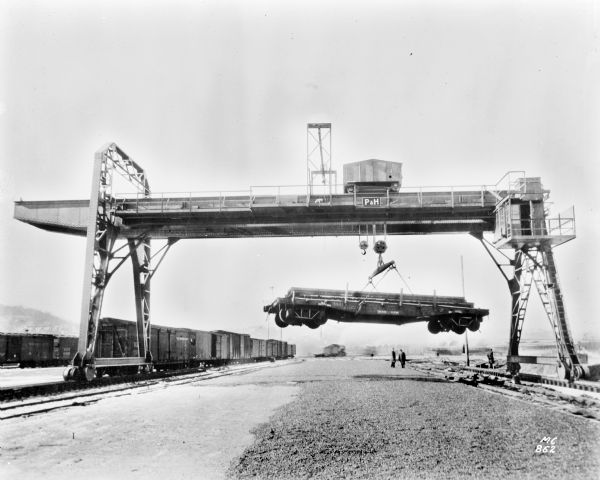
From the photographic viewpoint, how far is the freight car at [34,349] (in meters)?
26.7

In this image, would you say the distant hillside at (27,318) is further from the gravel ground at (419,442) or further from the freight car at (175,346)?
the gravel ground at (419,442)

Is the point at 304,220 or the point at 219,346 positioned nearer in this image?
the point at 304,220

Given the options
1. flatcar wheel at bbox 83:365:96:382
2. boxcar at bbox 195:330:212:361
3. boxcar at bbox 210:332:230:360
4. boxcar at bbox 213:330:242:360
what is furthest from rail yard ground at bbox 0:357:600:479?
boxcar at bbox 213:330:242:360

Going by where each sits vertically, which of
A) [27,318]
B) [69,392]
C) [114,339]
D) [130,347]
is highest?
[27,318]

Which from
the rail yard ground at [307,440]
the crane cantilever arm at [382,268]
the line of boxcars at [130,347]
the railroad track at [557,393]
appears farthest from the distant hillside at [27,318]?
the rail yard ground at [307,440]

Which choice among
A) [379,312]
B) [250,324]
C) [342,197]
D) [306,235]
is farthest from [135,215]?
[250,324]

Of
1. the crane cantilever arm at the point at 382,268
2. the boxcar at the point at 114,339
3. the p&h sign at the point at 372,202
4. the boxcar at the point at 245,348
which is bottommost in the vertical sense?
the boxcar at the point at 245,348

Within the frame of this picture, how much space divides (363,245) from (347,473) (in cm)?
1369

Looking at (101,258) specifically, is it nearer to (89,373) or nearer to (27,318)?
(89,373)

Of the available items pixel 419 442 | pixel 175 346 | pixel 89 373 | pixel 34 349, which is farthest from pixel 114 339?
pixel 419 442

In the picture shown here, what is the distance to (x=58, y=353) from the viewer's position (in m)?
30.6

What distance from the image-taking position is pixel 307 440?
7062mm

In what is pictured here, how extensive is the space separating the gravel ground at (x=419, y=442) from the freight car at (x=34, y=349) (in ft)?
72.4

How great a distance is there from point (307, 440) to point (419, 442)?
1.57 metres
